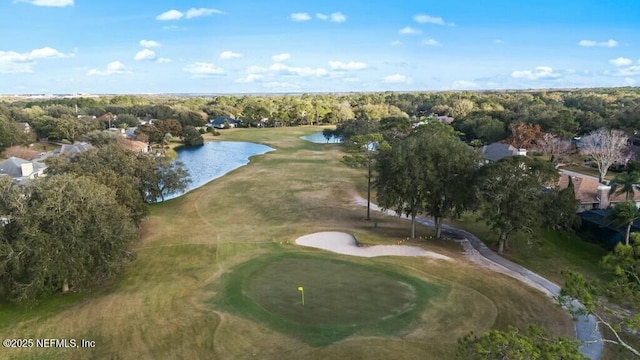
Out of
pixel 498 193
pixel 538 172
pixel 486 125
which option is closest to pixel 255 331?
pixel 498 193

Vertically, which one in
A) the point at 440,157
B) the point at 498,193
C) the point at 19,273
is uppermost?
the point at 440,157

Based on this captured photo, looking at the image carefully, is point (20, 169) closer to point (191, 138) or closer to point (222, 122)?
point (191, 138)

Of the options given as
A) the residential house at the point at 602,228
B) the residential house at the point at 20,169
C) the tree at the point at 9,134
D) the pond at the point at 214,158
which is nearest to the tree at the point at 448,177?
the residential house at the point at 602,228

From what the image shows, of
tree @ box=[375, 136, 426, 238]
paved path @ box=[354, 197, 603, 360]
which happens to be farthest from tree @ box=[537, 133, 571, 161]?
tree @ box=[375, 136, 426, 238]

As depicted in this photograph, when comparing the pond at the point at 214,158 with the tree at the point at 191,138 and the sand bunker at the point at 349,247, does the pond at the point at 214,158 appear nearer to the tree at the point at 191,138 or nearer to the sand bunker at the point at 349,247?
the tree at the point at 191,138

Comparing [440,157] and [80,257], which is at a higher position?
[440,157]

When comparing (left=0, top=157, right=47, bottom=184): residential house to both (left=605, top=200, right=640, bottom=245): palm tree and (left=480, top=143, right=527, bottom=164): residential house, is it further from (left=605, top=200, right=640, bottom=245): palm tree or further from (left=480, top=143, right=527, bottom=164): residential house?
(left=480, top=143, right=527, bottom=164): residential house

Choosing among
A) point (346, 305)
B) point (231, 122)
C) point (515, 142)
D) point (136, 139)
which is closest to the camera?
point (346, 305)

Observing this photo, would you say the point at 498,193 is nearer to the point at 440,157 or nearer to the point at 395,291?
the point at 440,157
